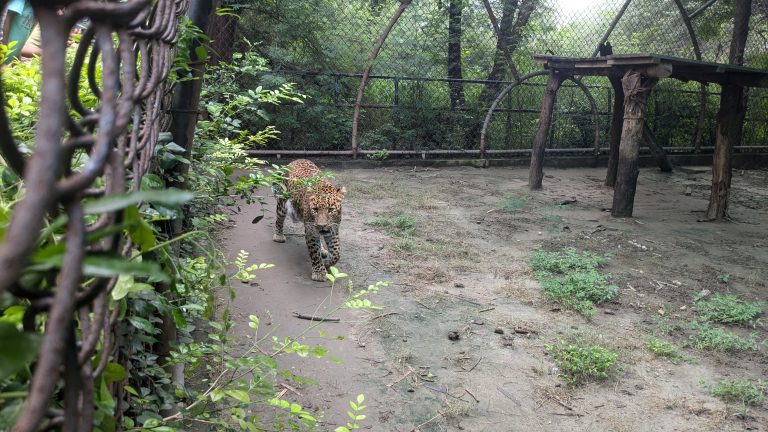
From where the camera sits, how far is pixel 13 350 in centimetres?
45

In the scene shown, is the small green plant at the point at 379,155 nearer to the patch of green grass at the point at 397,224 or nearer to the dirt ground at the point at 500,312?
the dirt ground at the point at 500,312

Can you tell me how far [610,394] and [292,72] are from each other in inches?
333

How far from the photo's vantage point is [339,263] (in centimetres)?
609

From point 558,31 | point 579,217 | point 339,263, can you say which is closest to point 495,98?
point 558,31

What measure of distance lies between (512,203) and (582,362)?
16.4ft

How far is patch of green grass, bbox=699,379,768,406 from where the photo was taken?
3885 mm

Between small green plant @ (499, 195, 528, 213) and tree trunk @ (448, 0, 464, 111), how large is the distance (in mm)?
3523

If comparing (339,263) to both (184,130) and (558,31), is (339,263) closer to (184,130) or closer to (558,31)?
(184,130)

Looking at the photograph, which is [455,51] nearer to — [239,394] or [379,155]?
[379,155]

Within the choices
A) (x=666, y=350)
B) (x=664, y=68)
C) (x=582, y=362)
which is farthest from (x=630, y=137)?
(x=582, y=362)

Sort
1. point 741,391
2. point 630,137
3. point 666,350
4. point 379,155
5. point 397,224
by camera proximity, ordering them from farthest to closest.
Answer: point 379,155 → point 630,137 → point 397,224 → point 666,350 → point 741,391

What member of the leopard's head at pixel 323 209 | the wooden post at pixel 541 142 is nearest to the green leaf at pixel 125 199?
the leopard's head at pixel 323 209

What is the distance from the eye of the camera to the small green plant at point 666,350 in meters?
4.43

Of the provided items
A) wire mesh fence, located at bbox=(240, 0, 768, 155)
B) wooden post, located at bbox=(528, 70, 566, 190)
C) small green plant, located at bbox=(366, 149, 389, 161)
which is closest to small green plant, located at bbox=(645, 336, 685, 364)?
wooden post, located at bbox=(528, 70, 566, 190)
